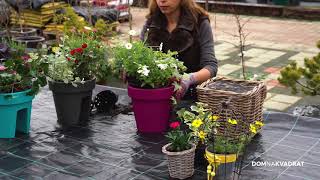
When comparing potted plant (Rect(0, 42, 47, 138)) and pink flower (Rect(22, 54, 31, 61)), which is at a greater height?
pink flower (Rect(22, 54, 31, 61))

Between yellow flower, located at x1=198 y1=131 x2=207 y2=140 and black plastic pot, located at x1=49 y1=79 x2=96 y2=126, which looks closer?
yellow flower, located at x1=198 y1=131 x2=207 y2=140

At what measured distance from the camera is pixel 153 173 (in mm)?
1582

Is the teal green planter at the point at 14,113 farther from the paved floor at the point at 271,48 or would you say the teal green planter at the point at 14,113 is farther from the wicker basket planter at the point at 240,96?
the paved floor at the point at 271,48

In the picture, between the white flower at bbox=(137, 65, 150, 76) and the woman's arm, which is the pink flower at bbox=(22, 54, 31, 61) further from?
the woman's arm

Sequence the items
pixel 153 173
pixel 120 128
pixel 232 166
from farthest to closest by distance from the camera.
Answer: pixel 120 128
pixel 153 173
pixel 232 166

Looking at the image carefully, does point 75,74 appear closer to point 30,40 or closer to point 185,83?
point 185,83

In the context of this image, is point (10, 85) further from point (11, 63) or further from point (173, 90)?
point (173, 90)

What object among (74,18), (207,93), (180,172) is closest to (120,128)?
(207,93)

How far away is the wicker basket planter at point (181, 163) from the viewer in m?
1.49

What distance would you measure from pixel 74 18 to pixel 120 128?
2.86 metres

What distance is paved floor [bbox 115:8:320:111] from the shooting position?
4645mm

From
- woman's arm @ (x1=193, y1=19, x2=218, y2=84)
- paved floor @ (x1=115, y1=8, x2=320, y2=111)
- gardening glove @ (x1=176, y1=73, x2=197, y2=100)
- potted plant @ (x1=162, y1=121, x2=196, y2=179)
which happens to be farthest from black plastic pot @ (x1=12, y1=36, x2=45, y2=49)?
potted plant @ (x1=162, y1=121, x2=196, y2=179)

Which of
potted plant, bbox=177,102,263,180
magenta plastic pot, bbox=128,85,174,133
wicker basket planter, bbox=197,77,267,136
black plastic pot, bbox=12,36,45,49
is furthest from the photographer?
black plastic pot, bbox=12,36,45,49

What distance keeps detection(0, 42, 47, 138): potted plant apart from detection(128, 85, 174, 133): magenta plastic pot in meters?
0.39
